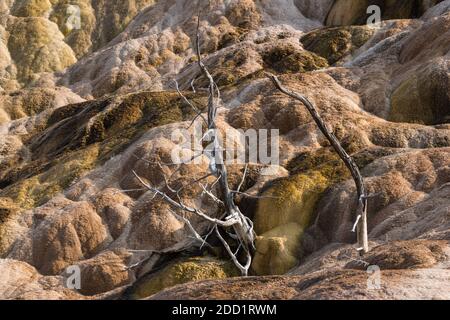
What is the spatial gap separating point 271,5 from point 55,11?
43742mm

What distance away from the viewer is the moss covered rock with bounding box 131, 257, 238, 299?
36688 mm

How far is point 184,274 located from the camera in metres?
37.3

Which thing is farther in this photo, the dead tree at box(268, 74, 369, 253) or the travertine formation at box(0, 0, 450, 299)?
the travertine formation at box(0, 0, 450, 299)

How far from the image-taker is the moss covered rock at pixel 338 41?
6956cm

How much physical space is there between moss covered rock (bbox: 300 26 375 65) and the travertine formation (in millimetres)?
205

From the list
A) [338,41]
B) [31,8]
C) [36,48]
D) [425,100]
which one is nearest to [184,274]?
[425,100]

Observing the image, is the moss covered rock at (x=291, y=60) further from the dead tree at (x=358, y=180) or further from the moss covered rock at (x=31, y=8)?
the moss covered rock at (x=31, y=8)

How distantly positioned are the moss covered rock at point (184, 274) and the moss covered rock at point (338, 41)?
35956mm

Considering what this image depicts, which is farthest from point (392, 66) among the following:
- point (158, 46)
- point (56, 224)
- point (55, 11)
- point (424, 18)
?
point (55, 11)

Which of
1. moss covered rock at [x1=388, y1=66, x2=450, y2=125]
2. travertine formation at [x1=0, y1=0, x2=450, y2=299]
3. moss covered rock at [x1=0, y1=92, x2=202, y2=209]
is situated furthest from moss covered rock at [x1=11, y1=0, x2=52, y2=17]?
moss covered rock at [x1=388, y1=66, x2=450, y2=125]

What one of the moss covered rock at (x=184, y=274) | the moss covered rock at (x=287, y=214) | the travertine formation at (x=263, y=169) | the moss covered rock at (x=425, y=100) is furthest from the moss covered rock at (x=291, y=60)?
the moss covered rock at (x=184, y=274)

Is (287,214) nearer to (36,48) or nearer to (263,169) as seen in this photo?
(263,169)

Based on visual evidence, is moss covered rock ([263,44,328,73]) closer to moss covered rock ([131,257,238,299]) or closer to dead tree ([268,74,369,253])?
moss covered rock ([131,257,238,299])

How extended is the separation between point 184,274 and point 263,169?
1062 centimetres
